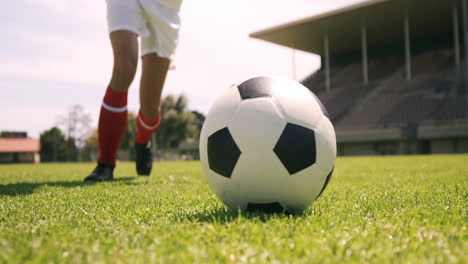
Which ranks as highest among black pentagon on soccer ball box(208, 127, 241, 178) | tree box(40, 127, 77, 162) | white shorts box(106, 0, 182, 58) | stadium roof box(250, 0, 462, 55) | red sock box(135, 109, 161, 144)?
stadium roof box(250, 0, 462, 55)

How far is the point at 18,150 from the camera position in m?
39.6

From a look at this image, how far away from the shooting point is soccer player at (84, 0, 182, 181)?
3.49 m

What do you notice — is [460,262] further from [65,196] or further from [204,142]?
[65,196]

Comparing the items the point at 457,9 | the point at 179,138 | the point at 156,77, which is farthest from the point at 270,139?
the point at 179,138

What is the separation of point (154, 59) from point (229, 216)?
268 cm

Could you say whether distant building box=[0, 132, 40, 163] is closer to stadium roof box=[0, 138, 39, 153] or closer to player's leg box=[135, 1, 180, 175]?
stadium roof box=[0, 138, 39, 153]

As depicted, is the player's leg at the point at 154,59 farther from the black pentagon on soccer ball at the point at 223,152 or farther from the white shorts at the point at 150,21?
the black pentagon on soccer ball at the point at 223,152

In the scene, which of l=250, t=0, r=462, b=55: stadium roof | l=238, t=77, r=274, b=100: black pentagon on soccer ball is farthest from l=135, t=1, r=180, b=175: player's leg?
l=250, t=0, r=462, b=55: stadium roof

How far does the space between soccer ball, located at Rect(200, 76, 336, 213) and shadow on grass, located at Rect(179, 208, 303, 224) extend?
4 cm

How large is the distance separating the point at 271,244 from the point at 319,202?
3.94 feet

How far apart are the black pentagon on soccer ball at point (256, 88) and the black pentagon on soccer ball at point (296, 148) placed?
21 centimetres

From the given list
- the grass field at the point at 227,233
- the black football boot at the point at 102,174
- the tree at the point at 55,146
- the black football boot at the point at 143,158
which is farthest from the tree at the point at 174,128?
the grass field at the point at 227,233

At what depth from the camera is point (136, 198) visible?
104 inches

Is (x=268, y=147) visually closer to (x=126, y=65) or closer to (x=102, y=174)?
(x=126, y=65)
